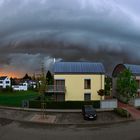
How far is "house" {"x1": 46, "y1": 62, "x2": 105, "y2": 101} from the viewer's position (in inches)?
1906

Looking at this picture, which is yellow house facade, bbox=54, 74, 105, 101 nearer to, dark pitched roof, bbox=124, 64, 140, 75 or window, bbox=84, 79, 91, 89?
window, bbox=84, 79, 91, 89

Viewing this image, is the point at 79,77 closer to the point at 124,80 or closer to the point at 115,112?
the point at 124,80

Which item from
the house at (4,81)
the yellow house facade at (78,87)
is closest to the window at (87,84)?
the yellow house facade at (78,87)

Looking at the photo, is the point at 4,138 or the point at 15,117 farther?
the point at 15,117

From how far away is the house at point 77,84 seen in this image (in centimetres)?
4841

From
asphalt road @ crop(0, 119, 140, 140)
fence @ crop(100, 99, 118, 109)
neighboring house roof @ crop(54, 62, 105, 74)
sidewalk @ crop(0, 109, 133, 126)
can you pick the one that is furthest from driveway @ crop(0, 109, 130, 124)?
neighboring house roof @ crop(54, 62, 105, 74)

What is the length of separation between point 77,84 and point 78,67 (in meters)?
3.51

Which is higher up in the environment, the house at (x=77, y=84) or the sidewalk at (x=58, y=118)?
the house at (x=77, y=84)

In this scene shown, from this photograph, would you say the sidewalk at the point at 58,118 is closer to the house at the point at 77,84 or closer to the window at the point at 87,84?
the house at the point at 77,84

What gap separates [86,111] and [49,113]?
600cm

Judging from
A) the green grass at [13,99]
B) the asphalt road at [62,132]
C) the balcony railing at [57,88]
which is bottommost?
the asphalt road at [62,132]

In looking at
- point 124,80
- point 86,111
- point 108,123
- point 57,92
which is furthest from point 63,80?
point 108,123

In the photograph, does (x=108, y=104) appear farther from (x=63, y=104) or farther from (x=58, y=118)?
(x=58, y=118)

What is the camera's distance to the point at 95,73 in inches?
1927
